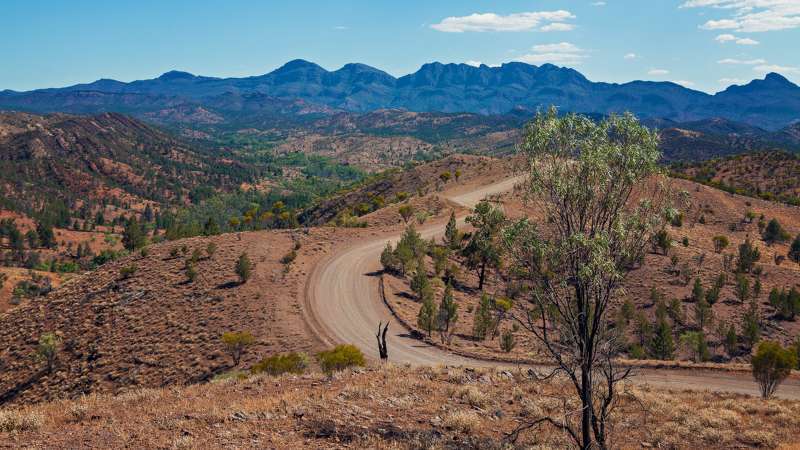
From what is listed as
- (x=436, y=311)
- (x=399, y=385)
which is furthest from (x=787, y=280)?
(x=399, y=385)

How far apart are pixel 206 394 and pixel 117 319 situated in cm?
3261

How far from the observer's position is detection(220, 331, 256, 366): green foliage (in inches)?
1474

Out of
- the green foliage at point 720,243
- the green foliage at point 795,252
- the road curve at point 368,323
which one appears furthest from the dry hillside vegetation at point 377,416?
the green foliage at point 795,252

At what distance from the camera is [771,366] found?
26562 mm

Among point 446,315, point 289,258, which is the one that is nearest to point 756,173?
point 446,315

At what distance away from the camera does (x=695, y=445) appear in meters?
19.4

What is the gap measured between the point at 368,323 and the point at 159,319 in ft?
69.6

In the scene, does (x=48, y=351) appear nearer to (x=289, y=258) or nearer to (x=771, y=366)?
(x=289, y=258)

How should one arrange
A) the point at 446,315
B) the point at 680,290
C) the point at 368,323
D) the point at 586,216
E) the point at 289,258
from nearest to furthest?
1. the point at 586,216
2. the point at 446,315
3. the point at 368,323
4. the point at 680,290
5. the point at 289,258

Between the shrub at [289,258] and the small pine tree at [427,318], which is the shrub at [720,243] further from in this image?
the shrub at [289,258]

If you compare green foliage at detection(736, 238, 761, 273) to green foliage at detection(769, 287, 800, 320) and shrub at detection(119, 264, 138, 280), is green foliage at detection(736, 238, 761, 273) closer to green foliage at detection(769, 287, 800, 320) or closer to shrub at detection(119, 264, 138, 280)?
green foliage at detection(769, 287, 800, 320)

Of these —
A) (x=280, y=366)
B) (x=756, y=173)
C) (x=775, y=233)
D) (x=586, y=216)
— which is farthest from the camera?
(x=756, y=173)

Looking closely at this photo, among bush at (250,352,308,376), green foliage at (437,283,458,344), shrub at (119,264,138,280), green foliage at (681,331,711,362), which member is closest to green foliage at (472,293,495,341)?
green foliage at (437,283,458,344)

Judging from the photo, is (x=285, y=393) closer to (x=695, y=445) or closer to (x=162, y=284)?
(x=695, y=445)
